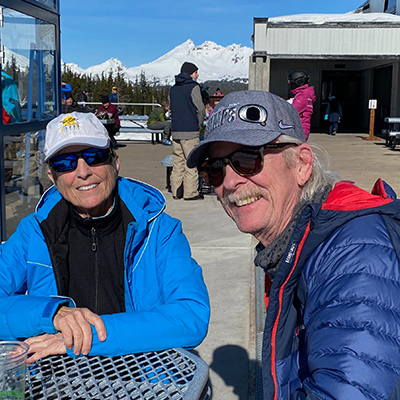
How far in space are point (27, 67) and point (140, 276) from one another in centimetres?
352

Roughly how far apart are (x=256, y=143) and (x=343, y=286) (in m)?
0.53

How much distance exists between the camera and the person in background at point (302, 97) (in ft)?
23.0

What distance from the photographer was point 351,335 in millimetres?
1064

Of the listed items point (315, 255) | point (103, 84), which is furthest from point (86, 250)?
point (103, 84)

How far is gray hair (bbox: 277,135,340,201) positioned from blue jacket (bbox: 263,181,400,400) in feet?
0.44

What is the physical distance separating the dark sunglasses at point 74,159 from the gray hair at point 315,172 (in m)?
0.87

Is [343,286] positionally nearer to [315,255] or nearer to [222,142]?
[315,255]

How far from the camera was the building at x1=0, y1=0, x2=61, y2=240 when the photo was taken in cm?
433

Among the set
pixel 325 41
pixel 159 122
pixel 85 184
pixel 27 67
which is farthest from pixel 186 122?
pixel 325 41

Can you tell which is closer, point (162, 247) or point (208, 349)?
point (162, 247)

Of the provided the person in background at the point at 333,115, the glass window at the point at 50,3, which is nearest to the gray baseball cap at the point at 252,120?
the glass window at the point at 50,3

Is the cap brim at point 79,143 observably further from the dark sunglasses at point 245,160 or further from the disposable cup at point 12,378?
the disposable cup at point 12,378

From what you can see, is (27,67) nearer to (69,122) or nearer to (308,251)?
(69,122)

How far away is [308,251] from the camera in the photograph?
1313 millimetres
